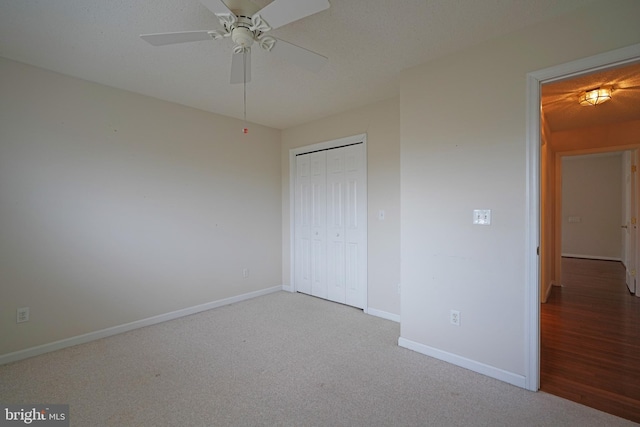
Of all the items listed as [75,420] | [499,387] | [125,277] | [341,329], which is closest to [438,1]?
[499,387]

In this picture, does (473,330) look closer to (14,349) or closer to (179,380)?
(179,380)

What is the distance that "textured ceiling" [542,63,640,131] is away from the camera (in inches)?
101

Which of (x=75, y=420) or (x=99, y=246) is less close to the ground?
(x=99, y=246)

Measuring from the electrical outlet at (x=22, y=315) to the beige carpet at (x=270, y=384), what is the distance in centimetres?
36

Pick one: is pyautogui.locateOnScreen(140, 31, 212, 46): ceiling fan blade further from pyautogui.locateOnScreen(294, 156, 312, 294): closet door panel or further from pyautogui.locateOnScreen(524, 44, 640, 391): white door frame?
pyautogui.locateOnScreen(294, 156, 312, 294): closet door panel

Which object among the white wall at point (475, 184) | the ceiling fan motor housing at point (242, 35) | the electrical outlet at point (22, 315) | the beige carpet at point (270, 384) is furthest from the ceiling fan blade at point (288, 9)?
the electrical outlet at point (22, 315)

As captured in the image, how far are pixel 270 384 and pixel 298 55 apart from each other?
237cm

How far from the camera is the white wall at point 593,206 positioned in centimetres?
690

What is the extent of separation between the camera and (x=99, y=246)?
9.63ft

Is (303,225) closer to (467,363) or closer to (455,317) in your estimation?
(455,317)

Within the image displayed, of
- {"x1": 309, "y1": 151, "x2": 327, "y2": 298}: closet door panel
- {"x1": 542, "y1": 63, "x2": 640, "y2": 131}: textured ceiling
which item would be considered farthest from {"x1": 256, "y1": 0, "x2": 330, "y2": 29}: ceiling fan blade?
{"x1": 309, "y1": 151, "x2": 327, "y2": 298}: closet door panel

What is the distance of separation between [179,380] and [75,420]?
0.61 metres

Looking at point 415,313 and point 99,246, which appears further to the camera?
point 99,246

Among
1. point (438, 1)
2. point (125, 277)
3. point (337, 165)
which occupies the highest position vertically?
point (438, 1)
